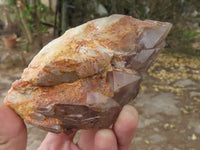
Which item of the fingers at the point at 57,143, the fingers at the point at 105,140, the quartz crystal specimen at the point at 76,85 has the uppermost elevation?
the quartz crystal specimen at the point at 76,85

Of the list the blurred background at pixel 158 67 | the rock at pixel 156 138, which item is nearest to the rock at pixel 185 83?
the blurred background at pixel 158 67

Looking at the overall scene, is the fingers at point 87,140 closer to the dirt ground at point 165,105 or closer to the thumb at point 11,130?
the thumb at point 11,130

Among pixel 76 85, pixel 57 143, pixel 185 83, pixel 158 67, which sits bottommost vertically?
pixel 158 67

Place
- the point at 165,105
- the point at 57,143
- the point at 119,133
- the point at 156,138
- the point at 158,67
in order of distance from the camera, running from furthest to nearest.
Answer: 1. the point at 158,67
2. the point at 165,105
3. the point at 156,138
4. the point at 57,143
5. the point at 119,133

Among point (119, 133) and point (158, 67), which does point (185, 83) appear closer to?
point (158, 67)

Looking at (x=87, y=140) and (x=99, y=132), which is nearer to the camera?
(x=99, y=132)

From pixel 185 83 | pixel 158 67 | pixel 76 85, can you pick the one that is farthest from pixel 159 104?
pixel 76 85
